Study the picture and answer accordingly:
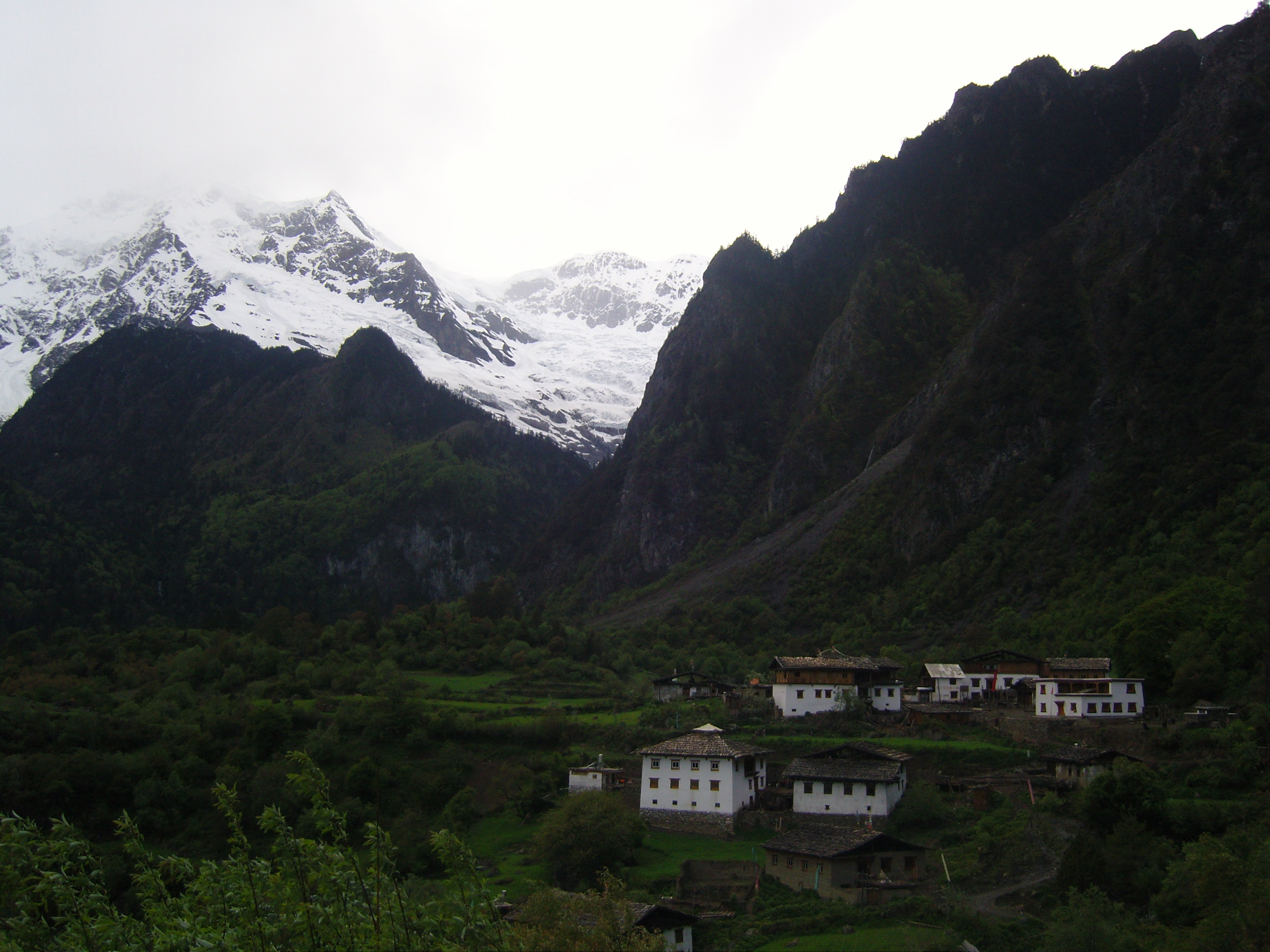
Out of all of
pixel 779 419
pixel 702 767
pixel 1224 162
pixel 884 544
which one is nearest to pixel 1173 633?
pixel 702 767

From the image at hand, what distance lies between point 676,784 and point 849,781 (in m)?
8.51

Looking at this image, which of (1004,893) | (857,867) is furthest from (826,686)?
(1004,893)

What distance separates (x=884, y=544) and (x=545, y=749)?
64516mm

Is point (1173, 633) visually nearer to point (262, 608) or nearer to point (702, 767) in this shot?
point (702, 767)

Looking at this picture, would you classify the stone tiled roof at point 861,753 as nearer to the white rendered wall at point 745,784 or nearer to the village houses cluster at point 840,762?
the village houses cluster at point 840,762

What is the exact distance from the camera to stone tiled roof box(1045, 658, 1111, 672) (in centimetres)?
5875

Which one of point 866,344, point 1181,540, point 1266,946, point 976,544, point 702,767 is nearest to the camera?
point 1266,946

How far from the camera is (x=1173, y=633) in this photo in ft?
205

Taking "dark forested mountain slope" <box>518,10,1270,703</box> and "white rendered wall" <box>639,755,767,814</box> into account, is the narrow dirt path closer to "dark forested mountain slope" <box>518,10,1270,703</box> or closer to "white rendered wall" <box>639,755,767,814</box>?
"white rendered wall" <box>639,755,767,814</box>

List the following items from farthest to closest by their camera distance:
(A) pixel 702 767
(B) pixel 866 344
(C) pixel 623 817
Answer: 1. (B) pixel 866 344
2. (A) pixel 702 767
3. (C) pixel 623 817

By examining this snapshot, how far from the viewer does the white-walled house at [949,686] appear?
225 ft

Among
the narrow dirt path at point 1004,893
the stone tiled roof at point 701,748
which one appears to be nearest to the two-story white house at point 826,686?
the stone tiled roof at point 701,748

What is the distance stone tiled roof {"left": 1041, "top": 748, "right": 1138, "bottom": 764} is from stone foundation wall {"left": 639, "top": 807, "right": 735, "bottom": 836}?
15079 millimetres

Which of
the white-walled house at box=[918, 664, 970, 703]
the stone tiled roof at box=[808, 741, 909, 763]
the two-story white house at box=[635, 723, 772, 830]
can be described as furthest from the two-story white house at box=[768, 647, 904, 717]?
the two-story white house at box=[635, 723, 772, 830]
